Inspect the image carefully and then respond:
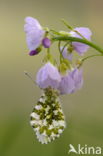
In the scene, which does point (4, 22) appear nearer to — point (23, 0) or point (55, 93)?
point (23, 0)

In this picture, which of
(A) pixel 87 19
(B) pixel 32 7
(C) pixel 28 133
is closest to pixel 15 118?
(C) pixel 28 133

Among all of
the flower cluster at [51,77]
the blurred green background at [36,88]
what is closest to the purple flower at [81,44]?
the flower cluster at [51,77]

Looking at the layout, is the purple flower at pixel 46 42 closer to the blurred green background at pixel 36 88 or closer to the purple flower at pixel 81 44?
the purple flower at pixel 81 44

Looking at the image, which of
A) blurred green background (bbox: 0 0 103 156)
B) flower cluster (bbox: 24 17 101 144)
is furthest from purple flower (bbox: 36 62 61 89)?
blurred green background (bbox: 0 0 103 156)

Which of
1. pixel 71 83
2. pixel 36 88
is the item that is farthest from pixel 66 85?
pixel 36 88

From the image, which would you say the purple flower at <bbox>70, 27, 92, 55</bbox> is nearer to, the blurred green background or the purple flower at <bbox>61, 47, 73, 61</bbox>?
the purple flower at <bbox>61, 47, 73, 61</bbox>
